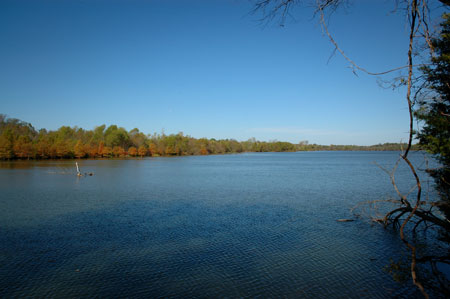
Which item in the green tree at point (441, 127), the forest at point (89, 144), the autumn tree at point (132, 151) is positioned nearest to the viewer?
the green tree at point (441, 127)

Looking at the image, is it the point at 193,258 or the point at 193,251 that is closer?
the point at 193,258

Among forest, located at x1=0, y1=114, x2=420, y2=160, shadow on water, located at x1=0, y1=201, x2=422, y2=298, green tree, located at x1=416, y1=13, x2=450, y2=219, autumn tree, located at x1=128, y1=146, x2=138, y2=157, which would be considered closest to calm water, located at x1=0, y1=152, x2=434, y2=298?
shadow on water, located at x1=0, y1=201, x2=422, y2=298

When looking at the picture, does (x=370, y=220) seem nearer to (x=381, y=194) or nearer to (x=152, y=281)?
(x=381, y=194)

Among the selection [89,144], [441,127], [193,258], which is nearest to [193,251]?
[193,258]

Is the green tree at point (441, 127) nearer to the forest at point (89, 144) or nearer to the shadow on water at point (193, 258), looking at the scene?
the shadow on water at point (193, 258)

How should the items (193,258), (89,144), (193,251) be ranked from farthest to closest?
(89,144) < (193,251) < (193,258)

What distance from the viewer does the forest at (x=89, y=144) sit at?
218 feet

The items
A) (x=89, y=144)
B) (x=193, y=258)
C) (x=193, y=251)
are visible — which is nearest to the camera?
(x=193, y=258)

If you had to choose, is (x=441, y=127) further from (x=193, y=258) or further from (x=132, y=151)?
(x=132, y=151)

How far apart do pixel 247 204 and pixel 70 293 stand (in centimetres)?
1137

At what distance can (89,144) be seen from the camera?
86500 mm

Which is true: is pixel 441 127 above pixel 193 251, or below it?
above

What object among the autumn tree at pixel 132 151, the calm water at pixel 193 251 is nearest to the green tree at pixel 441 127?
the calm water at pixel 193 251

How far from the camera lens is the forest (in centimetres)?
6638
